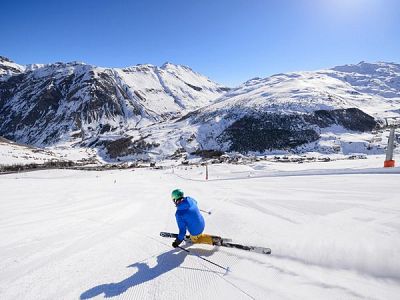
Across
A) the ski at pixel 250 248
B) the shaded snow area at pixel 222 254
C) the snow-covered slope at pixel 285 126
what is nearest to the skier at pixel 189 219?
the shaded snow area at pixel 222 254

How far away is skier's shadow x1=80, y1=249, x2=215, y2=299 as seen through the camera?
15.9 feet

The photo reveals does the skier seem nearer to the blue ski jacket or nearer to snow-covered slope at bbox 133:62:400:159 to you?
the blue ski jacket

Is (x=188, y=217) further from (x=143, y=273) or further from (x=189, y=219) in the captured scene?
(x=143, y=273)

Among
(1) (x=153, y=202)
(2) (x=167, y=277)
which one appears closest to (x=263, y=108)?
(1) (x=153, y=202)

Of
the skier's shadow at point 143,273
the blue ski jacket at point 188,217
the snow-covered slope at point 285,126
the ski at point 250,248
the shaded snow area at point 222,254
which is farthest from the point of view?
the snow-covered slope at point 285,126

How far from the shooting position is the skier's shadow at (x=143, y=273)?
15.9ft

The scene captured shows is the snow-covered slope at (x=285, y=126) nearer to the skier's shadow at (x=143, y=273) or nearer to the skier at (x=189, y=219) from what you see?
the skier at (x=189, y=219)

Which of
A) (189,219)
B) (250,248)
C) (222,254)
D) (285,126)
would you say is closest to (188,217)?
(189,219)

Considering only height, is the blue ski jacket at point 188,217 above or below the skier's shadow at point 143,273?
above

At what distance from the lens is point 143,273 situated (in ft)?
18.1

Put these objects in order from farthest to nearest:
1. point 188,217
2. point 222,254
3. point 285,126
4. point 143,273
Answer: point 285,126
point 188,217
point 222,254
point 143,273

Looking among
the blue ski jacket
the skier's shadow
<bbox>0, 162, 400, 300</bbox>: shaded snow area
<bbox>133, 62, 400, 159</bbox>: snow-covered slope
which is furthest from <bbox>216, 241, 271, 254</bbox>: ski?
<bbox>133, 62, 400, 159</bbox>: snow-covered slope

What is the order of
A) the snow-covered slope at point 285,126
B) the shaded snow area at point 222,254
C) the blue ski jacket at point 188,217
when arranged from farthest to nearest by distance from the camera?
the snow-covered slope at point 285,126
the blue ski jacket at point 188,217
the shaded snow area at point 222,254

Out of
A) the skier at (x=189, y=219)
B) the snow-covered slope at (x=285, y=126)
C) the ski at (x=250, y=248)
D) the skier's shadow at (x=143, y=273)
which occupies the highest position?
the snow-covered slope at (x=285, y=126)
